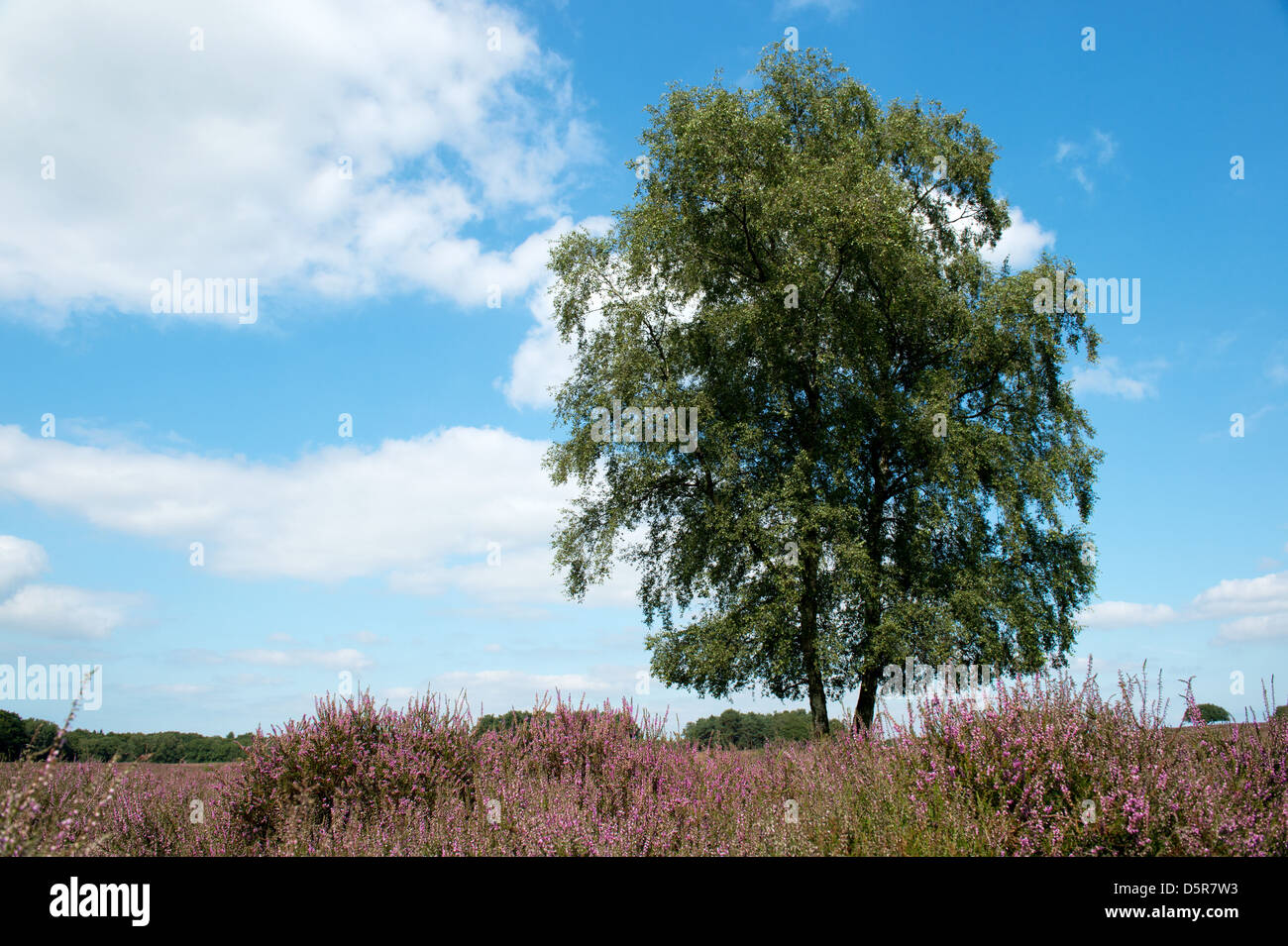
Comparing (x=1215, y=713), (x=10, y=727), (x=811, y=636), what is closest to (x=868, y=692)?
(x=811, y=636)

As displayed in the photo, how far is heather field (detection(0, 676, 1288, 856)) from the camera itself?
5.35 m

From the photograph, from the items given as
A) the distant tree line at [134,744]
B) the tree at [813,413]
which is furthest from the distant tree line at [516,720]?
the tree at [813,413]

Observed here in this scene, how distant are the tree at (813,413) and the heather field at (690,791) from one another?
9281 mm

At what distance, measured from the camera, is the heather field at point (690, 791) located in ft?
17.5

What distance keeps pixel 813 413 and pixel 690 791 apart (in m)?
13.5

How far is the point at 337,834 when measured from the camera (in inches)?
257

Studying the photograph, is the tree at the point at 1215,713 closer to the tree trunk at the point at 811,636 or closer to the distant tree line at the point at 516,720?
the distant tree line at the point at 516,720

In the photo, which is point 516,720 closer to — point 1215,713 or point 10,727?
point 1215,713
